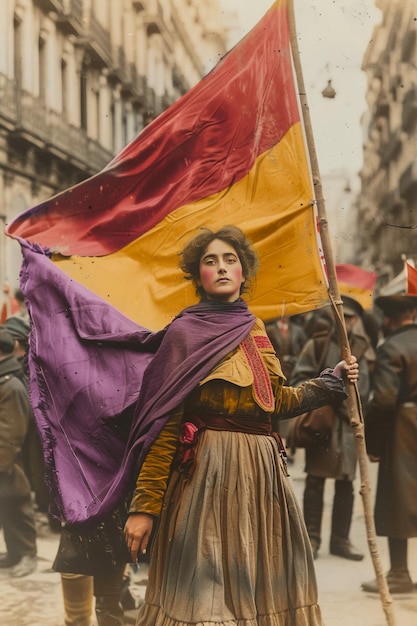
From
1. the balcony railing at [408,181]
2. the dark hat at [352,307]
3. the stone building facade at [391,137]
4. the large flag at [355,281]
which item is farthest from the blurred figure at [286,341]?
the balcony railing at [408,181]

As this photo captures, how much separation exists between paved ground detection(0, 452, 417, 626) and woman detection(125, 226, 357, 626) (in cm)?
109

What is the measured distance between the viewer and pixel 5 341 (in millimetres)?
5105

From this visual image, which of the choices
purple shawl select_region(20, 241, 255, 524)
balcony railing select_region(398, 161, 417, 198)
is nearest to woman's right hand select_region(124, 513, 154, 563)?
purple shawl select_region(20, 241, 255, 524)

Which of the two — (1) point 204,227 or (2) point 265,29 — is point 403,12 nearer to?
(2) point 265,29

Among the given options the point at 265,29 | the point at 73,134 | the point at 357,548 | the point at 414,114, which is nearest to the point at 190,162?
the point at 265,29

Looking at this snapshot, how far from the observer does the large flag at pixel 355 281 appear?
4984 mm

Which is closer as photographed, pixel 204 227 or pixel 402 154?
pixel 204 227

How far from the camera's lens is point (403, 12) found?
192 inches

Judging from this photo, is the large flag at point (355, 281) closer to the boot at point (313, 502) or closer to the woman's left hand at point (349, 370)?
the boot at point (313, 502)

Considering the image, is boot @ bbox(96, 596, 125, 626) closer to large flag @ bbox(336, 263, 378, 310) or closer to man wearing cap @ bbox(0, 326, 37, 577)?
man wearing cap @ bbox(0, 326, 37, 577)

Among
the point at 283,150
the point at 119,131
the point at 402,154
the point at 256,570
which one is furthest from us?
the point at 402,154

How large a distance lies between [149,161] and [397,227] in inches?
65.5

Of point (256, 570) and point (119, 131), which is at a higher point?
point (119, 131)

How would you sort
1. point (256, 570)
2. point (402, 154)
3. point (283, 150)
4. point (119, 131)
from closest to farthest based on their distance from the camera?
point (256, 570)
point (283, 150)
point (119, 131)
point (402, 154)
